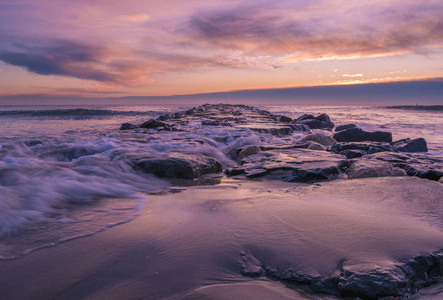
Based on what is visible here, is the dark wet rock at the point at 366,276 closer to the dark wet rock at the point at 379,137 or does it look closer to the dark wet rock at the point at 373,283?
the dark wet rock at the point at 373,283

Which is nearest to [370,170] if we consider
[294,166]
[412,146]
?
[294,166]

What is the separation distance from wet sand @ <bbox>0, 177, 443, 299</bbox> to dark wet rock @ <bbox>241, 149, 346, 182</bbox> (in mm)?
975

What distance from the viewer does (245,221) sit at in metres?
2.33

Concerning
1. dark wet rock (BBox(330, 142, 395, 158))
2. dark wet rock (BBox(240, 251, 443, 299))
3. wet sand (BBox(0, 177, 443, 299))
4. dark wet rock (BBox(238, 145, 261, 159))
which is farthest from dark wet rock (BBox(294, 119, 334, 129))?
dark wet rock (BBox(240, 251, 443, 299))

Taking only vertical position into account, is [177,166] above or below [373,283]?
above

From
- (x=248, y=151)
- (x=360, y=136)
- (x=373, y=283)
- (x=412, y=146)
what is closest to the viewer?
(x=373, y=283)

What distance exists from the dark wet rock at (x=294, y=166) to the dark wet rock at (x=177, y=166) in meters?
0.62

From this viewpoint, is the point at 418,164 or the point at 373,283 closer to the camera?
the point at 373,283

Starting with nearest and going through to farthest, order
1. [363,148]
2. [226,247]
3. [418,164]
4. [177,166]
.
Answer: [226,247] < [177,166] < [418,164] < [363,148]

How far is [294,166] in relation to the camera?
4.24 meters

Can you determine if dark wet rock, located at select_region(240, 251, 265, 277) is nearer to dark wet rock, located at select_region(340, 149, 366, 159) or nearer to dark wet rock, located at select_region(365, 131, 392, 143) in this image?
dark wet rock, located at select_region(340, 149, 366, 159)

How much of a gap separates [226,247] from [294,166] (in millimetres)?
2575

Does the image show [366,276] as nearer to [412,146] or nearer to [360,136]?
[412,146]

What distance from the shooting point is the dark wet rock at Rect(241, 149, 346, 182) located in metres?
3.96
